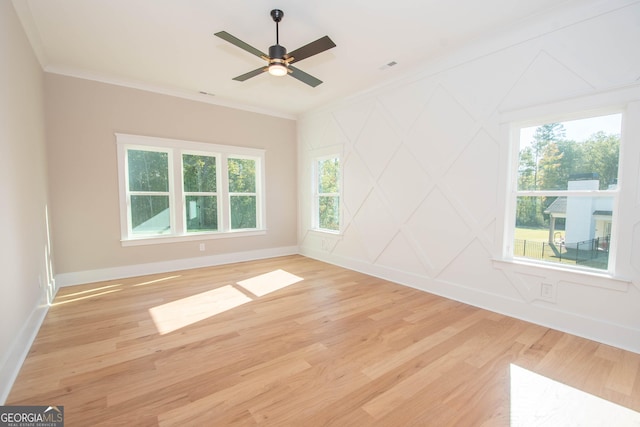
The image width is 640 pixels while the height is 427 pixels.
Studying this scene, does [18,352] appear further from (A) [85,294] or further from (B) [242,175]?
(B) [242,175]

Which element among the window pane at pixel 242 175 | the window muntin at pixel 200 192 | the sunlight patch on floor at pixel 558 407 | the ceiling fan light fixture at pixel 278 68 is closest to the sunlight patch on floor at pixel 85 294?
the window muntin at pixel 200 192

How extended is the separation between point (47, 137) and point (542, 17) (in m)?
5.81

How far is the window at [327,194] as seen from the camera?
5.18 meters

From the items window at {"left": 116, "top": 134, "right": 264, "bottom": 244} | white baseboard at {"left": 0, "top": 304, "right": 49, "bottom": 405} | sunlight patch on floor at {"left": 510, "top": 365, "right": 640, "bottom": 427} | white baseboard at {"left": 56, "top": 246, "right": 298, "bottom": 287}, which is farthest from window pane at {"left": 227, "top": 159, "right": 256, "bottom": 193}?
sunlight patch on floor at {"left": 510, "top": 365, "right": 640, "bottom": 427}

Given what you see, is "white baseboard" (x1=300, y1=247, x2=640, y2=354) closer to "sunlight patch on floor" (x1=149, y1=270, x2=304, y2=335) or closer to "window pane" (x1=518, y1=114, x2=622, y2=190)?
"window pane" (x1=518, y1=114, x2=622, y2=190)

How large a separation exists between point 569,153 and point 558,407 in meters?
2.18

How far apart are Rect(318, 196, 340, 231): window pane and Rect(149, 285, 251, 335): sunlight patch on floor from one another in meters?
2.28

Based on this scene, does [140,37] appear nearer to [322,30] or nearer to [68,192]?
[322,30]

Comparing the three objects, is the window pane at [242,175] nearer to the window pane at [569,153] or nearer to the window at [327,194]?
the window at [327,194]

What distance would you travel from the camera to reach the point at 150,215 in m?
4.49

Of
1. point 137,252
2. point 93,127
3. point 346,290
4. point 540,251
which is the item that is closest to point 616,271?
point 540,251

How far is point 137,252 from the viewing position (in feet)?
14.3

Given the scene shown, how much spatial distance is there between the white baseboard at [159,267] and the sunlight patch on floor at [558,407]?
4490mm

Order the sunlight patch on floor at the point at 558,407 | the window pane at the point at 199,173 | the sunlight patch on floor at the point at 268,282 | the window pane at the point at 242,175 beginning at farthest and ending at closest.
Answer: the window pane at the point at 242,175 < the window pane at the point at 199,173 < the sunlight patch on floor at the point at 268,282 < the sunlight patch on floor at the point at 558,407
